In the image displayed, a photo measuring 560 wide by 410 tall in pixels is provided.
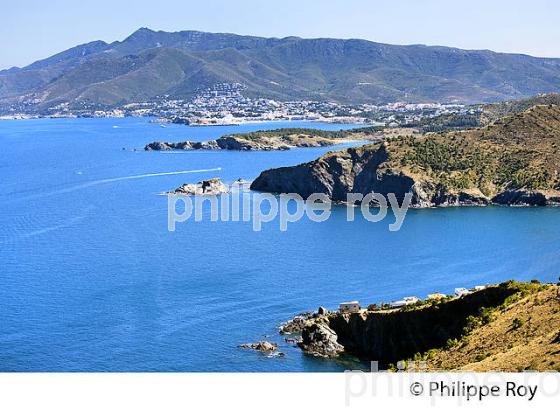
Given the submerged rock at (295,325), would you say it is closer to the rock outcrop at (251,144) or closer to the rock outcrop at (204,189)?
the rock outcrop at (204,189)

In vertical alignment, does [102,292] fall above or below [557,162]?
below

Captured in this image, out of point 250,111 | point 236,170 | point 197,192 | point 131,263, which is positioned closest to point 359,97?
point 250,111

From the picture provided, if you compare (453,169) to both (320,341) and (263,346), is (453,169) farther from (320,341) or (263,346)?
(263,346)

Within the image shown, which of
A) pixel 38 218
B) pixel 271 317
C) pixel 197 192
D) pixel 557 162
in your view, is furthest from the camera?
pixel 197 192

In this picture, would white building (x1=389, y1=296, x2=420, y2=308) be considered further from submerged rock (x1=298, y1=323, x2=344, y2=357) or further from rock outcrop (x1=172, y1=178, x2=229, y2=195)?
rock outcrop (x1=172, y1=178, x2=229, y2=195)

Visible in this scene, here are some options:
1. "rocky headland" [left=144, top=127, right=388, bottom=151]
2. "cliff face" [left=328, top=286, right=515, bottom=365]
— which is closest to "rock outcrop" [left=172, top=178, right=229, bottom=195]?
"rocky headland" [left=144, top=127, right=388, bottom=151]

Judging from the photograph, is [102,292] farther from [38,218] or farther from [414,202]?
[414,202]
